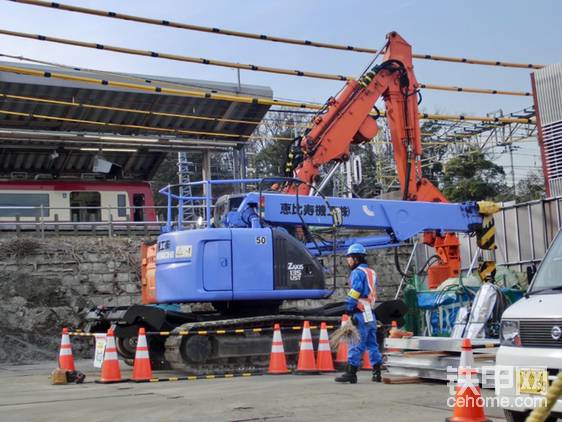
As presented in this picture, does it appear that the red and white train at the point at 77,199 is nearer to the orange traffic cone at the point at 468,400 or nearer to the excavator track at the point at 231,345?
the excavator track at the point at 231,345

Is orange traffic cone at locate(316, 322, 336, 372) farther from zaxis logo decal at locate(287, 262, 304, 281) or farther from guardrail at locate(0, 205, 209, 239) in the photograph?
guardrail at locate(0, 205, 209, 239)

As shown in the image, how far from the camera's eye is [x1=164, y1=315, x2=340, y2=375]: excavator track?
12805 mm

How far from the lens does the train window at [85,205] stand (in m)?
26.4

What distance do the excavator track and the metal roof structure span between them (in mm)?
13710

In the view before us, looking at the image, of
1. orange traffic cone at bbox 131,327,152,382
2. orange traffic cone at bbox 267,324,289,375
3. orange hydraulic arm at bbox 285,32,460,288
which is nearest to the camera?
orange traffic cone at bbox 131,327,152,382

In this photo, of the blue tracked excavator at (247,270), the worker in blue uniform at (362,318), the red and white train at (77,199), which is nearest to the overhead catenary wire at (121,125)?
the red and white train at (77,199)

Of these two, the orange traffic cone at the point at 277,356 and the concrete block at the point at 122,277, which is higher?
the concrete block at the point at 122,277

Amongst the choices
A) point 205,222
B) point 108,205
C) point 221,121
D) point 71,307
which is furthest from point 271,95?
point 205,222

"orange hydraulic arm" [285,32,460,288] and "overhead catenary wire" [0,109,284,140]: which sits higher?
"overhead catenary wire" [0,109,284,140]

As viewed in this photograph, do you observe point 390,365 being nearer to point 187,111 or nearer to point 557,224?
point 557,224

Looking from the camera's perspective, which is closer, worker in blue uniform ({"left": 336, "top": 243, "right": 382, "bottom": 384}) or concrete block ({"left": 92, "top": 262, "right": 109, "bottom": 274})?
worker in blue uniform ({"left": 336, "top": 243, "right": 382, "bottom": 384})

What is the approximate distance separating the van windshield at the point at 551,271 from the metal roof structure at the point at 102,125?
19.3 metres

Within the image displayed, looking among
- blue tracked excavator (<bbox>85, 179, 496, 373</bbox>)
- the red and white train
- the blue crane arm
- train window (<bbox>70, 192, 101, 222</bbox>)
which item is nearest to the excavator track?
blue tracked excavator (<bbox>85, 179, 496, 373</bbox>)

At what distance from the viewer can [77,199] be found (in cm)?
2683
